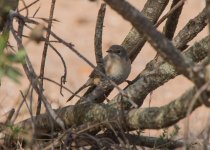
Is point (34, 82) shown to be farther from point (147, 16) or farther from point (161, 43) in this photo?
point (147, 16)

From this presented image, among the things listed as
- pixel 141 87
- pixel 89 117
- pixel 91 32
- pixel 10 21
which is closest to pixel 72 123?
pixel 89 117

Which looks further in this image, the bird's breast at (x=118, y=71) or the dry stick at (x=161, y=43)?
the bird's breast at (x=118, y=71)

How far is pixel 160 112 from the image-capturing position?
3199 mm

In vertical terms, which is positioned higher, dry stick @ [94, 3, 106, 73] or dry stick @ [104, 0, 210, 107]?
dry stick @ [94, 3, 106, 73]

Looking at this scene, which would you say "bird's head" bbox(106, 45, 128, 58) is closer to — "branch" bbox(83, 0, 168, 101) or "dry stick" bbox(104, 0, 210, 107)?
"branch" bbox(83, 0, 168, 101)

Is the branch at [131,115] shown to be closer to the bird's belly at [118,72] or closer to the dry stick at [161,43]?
the dry stick at [161,43]

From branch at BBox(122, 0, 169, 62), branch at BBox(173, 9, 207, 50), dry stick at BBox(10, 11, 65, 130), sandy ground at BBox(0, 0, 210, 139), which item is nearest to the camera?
dry stick at BBox(10, 11, 65, 130)

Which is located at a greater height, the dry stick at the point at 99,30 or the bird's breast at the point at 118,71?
the bird's breast at the point at 118,71

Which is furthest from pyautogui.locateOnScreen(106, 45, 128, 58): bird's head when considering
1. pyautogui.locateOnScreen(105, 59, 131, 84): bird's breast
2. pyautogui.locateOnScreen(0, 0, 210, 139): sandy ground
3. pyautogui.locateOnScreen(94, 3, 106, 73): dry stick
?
pyautogui.locateOnScreen(0, 0, 210, 139): sandy ground

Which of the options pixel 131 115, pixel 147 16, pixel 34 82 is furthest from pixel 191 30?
pixel 34 82

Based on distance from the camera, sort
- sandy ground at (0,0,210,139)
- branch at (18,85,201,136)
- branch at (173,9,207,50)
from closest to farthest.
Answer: branch at (18,85,201,136)
branch at (173,9,207,50)
sandy ground at (0,0,210,139)

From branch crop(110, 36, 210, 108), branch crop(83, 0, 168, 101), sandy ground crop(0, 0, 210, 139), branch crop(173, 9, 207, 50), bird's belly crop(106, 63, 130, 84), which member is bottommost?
branch crop(110, 36, 210, 108)

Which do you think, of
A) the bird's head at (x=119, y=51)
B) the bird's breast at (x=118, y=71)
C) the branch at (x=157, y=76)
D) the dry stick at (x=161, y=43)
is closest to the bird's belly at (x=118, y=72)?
the bird's breast at (x=118, y=71)

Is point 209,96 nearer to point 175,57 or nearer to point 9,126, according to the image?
point 175,57
